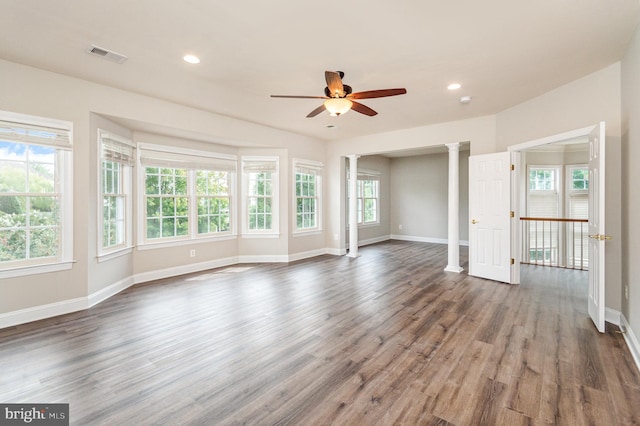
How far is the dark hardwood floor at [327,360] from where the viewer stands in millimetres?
1856

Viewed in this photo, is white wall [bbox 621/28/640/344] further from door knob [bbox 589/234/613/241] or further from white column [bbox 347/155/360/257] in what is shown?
white column [bbox 347/155/360/257]

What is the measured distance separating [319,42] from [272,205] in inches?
159

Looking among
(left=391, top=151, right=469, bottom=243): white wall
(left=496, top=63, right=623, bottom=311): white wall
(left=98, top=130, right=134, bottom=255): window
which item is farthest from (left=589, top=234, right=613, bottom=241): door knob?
(left=98, top=130, right=134, bottom=255): window

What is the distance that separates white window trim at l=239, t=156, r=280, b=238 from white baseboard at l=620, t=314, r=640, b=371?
17.3 ft

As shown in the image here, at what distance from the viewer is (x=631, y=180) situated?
2.78 metres

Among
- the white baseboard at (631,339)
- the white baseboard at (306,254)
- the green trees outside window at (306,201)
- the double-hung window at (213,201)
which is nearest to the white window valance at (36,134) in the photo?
the double-hung window at (213,201)

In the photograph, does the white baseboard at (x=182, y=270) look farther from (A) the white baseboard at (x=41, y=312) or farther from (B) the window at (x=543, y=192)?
(B) the window at (x=543, y=192)

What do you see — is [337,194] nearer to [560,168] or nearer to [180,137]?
[180,137]

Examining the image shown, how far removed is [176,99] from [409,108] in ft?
11.8

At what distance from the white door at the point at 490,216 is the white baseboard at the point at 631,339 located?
1.68 m

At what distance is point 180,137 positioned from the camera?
5117 millimetres

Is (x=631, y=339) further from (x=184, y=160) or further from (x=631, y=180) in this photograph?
(x=184, y=160)

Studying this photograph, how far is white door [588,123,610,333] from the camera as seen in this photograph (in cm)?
289

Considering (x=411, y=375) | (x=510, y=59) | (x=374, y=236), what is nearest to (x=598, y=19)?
(x=510, y=59)
